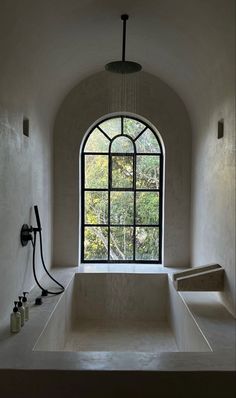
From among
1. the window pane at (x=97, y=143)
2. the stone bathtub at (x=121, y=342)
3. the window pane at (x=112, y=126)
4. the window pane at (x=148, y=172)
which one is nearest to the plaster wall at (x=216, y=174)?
the stone bathtub at (x=121, y=342)

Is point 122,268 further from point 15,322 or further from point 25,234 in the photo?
point 15,322

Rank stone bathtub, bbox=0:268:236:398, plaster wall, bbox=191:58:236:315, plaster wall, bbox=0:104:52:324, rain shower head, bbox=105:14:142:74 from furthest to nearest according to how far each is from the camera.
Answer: rain shower head, bbox=105:14:142:74 < plaster wall, bbox=191:58:236:315 < plaster wall, bbox=0:104:52:324 < stone bathtub, bbox=0:268:236:398

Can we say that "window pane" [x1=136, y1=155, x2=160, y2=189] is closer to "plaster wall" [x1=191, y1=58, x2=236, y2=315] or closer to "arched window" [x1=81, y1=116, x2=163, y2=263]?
"arched window" [x1=81, y1=116, x2=163, y2=263]

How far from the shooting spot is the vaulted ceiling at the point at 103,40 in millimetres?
2227

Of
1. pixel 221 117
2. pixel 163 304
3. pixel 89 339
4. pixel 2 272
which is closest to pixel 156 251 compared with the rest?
pixel 163 304

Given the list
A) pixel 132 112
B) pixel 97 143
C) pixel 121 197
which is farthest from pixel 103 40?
pixel 121 197

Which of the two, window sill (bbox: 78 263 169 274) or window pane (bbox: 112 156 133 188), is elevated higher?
window pane (bbox: 112 156 133 188)

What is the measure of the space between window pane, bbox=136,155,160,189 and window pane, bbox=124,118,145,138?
274mm

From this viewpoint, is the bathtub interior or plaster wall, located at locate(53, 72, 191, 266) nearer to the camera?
the bathtub interior

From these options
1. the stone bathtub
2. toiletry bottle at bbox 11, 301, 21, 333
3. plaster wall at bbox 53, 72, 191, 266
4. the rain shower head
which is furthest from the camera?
plaster wall at bbox 53, 72, 191, 266

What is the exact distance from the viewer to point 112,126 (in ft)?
13.4

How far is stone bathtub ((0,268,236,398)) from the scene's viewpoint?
176 centimetres

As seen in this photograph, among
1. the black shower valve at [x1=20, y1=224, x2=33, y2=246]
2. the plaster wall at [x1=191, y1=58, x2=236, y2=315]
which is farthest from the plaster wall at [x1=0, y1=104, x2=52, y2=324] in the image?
the plaster wall at [x1=191, y1=58, x2=236, y2=315]

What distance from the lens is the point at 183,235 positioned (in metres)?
4.00
